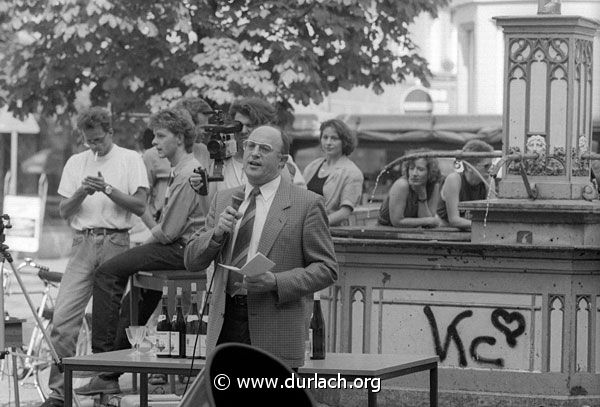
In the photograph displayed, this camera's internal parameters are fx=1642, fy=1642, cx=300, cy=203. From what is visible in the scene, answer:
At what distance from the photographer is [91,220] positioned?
1081cm

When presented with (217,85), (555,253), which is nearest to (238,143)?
(555,253)

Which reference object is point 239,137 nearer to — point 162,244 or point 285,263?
point 162,244

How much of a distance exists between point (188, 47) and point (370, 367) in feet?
45.3

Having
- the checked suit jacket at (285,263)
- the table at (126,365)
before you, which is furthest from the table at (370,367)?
the table at (126,365)

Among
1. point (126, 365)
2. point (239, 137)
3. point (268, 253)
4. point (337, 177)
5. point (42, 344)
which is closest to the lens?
point (268, 253)

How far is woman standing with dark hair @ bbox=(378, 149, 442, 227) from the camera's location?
1243cm

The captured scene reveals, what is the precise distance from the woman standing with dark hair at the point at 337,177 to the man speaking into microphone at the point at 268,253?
4278 millimetres

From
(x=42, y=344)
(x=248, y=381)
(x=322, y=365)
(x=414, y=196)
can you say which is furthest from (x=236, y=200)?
(x=42, y=344)

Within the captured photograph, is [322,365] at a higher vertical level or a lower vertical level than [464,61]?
lower

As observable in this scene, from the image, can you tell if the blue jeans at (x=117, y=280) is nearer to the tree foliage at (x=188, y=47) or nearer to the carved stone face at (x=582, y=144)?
the carved stone face at (x=582, y=144)

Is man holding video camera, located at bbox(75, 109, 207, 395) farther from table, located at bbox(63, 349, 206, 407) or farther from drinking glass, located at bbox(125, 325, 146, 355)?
table, located at bbox(63, 349, 206, 407)

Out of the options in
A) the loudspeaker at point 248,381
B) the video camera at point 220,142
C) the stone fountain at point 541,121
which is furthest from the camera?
the stone fountain at point 541,121

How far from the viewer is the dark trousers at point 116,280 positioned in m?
10.7

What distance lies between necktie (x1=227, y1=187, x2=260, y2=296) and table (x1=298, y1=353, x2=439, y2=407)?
58 centimetres
